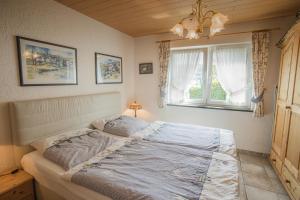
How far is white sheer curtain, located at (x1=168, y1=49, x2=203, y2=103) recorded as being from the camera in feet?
Answer: 11.1

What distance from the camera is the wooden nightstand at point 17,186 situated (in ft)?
4.90

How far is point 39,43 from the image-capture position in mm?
1960

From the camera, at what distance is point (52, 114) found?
205 centimetres

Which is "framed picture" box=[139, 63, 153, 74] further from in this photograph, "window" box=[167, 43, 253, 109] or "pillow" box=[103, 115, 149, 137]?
"pillow" box=[103, 115, 149, 137]

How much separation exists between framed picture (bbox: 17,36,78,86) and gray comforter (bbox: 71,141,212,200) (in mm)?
1275

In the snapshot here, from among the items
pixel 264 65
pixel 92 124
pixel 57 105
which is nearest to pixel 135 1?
pixel 57 105

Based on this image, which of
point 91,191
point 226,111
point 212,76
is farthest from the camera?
point 212,76

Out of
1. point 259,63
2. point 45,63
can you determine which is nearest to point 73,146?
point 45,63

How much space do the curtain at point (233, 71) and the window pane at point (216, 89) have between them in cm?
7

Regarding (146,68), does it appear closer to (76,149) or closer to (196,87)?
(196,87)

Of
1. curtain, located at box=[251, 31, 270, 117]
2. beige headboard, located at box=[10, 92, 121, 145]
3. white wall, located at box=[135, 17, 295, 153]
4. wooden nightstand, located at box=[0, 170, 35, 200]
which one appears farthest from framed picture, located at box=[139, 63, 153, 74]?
wooden nightstand, located at box=[0, 170, 35, 200]

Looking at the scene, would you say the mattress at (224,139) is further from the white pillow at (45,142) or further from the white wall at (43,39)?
the white wall at (43,39)

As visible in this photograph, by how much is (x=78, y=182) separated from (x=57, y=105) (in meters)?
1.16

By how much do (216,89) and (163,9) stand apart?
6.12ft
